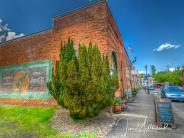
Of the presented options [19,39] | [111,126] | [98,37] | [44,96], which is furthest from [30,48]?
[111,126]

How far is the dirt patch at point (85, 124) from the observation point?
6325mm

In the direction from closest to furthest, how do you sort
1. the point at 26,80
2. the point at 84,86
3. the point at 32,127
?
the point at 84,86
the point at 32,127
the point at 26,80

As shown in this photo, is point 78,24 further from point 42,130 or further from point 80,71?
point 42,130

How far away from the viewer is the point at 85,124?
6996mm

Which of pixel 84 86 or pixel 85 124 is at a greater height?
pixel 84 86

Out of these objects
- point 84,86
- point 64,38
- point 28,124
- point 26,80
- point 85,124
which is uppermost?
point 64,38

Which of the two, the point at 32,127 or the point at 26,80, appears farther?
the point at 26,80

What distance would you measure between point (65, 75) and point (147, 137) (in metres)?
3.93

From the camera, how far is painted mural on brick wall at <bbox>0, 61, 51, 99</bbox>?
11555mm

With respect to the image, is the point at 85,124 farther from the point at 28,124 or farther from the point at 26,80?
the point at 26,80

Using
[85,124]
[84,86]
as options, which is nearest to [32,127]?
[85,124]

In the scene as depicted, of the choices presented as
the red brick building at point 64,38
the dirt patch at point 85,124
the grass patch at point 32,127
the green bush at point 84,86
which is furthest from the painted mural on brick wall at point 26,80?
the green bush at point 84,86

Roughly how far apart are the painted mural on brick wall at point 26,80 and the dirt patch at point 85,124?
3855 millimetres

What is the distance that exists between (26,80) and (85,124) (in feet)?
24.7
